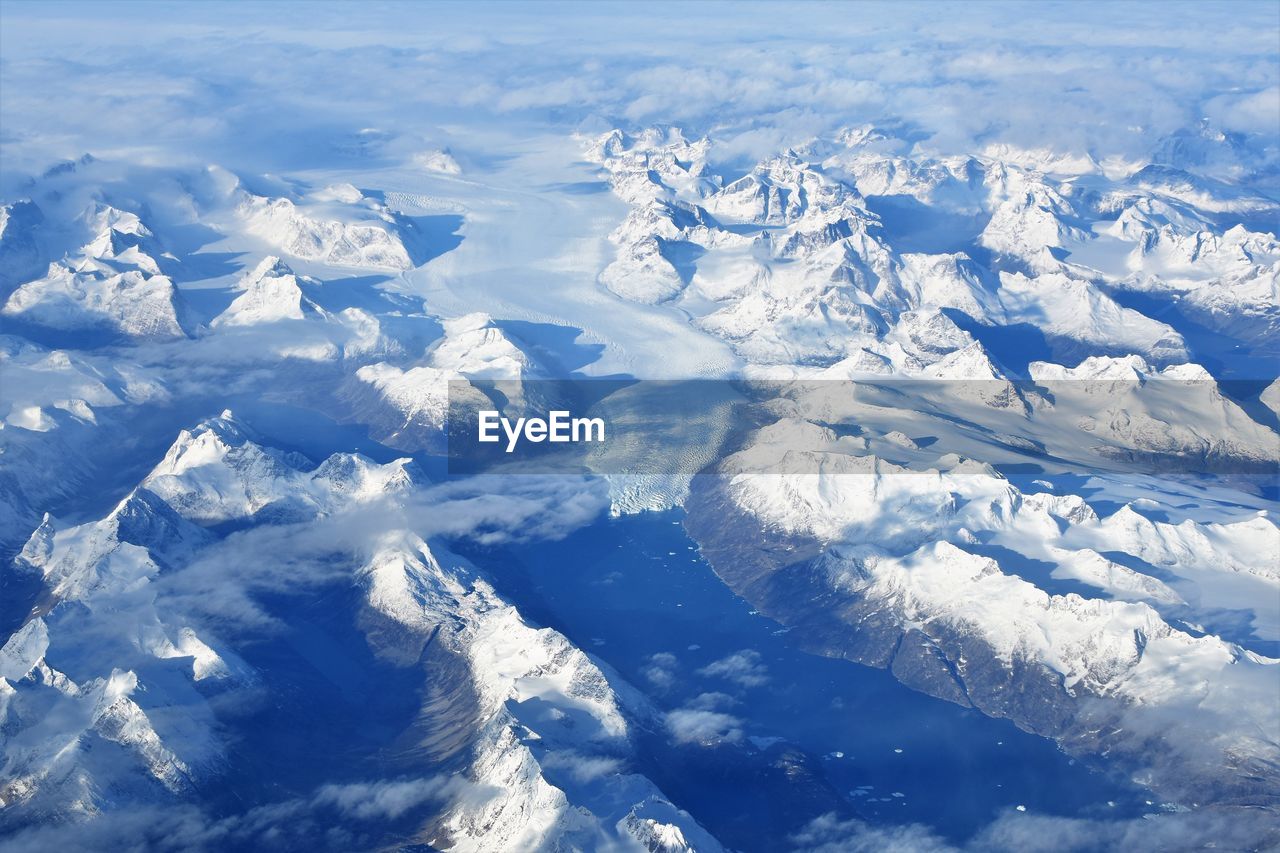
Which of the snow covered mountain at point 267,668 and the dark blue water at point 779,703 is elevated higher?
the snow covered mountain at point 267,668

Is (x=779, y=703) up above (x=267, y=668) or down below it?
below

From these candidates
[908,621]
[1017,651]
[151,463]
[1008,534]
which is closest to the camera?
[1017,651]

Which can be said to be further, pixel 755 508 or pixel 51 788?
pixel 755 508

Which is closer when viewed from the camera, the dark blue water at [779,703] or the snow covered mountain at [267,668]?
the snow covered mountain at [267,668]

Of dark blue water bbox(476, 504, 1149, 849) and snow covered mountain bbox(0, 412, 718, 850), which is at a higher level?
snow covered mountain bbox(0, 412, 718, 850)

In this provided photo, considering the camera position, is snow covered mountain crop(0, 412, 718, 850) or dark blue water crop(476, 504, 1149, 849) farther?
dark blue water crop(476, 504, 1149, 849)

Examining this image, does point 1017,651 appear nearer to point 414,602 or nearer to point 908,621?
point 908,621

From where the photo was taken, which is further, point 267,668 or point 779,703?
point 779,703

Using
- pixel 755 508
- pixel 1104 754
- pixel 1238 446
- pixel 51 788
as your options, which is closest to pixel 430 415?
pixel 755 508
